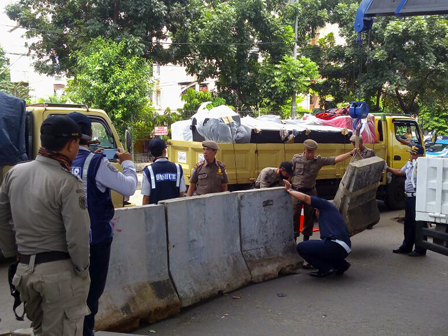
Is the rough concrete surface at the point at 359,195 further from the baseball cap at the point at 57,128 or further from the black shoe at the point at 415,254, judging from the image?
the baseball cap at the point at 57,128

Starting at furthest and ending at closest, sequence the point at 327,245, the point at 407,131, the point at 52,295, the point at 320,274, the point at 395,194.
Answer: the point at 407,131, the point at 395,194, the point at 320,274, the point at 327,245, the point at 52,295

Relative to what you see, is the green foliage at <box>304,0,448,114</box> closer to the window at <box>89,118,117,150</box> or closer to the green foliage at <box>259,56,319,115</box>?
the green foliage at <box>259,56,319,115</box>

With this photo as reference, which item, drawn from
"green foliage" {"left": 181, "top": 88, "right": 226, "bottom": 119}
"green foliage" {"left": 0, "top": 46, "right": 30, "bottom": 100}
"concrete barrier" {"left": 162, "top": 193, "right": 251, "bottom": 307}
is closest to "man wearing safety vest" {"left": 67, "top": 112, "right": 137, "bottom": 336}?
"concrete barrier" {"left": 162, "top": 193, "right": 251, "bottom": 307}

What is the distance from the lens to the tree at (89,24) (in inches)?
692

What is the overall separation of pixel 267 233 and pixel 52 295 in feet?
13.3

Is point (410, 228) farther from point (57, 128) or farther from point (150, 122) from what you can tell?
point (150, 122)

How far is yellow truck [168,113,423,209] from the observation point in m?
9.39

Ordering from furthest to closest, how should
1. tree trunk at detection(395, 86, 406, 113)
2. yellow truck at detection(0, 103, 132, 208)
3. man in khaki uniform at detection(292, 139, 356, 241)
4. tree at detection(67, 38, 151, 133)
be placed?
tree trunk at detection(395, 86, 406, 113), tree at detection(67, 38, 151, 133), man in khaki uniform at detection(292, 139, 356, 241), yellow truck at detection(0, 103, 132, 208)

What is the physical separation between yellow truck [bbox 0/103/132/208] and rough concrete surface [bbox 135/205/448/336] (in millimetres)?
3028

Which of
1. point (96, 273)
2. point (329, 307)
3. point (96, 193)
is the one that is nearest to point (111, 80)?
point (329, 307)

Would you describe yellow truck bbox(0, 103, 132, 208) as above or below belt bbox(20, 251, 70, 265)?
above

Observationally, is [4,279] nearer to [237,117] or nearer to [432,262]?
[237,117]

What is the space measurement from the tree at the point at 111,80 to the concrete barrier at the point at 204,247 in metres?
10.6

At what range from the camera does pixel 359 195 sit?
744 cm
